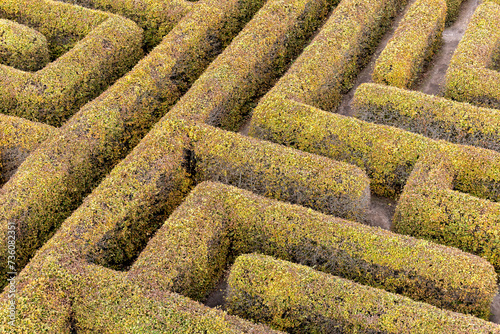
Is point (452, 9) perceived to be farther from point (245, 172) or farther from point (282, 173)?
point (245, 172)

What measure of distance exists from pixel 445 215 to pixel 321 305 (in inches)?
190

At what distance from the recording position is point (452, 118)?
17703 mm

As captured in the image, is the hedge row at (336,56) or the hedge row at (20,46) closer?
the hedge row at (336,56)

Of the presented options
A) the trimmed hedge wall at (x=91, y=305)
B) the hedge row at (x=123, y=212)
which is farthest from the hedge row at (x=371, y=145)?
the trimmed hedge wall at (x=91, y=305)

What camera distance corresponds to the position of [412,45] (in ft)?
66.7

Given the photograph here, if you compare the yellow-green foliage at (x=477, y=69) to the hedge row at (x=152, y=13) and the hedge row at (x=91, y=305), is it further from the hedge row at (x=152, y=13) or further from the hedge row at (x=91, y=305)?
the hedge row at (x=91, y=305)

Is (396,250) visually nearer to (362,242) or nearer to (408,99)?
(362,242)

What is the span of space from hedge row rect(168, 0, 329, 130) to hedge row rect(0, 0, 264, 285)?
1.70 m

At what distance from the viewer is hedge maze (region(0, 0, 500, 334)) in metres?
13.5

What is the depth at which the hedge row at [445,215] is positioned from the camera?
14.9 metres

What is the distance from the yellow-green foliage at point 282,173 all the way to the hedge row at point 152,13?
323 inches

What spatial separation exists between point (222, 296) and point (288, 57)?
37.8 feet

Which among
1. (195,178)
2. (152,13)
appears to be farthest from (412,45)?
(152,13)

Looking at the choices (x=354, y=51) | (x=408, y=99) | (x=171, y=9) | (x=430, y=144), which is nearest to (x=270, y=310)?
(x=430, y=144)
